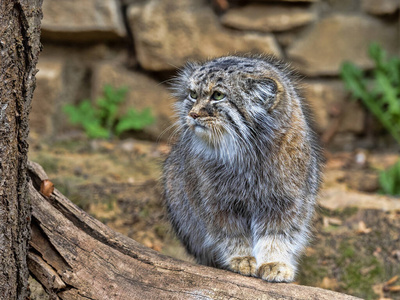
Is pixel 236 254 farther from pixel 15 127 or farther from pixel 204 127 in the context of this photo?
pixel 15 127

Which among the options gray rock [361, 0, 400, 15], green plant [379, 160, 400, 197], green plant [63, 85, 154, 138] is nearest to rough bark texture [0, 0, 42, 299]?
green plant [63, 85, 154, 138]

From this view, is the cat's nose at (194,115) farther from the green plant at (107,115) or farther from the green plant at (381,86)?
the green plant at (381,86)

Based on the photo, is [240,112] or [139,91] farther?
[139,91]

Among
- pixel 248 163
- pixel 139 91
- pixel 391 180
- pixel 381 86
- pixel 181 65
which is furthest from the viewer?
pixel 139 91

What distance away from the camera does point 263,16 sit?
6004 mm

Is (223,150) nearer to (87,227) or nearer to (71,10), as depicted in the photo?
(87,227)

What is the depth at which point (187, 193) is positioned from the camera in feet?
11.0

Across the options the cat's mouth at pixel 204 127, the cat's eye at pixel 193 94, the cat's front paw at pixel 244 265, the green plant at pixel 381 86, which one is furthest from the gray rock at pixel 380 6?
the cat's front paw at pixel 244 265

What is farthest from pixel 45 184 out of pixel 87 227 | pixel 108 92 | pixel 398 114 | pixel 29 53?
pixel 398 114

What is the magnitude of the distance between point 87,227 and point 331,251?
2186 millimetres

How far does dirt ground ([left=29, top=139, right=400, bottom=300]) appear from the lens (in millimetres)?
4062

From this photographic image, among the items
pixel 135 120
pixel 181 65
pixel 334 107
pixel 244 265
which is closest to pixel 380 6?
pixel 334 107

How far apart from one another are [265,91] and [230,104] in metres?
0.22

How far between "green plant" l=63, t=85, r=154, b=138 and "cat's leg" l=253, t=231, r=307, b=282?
→ 10.7 ft
